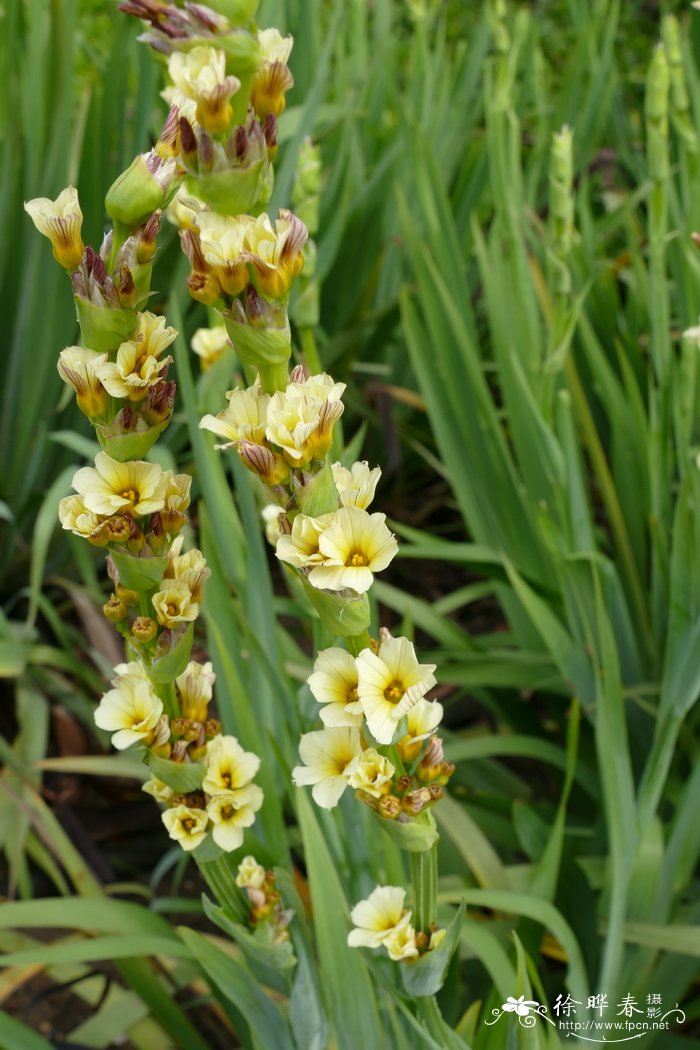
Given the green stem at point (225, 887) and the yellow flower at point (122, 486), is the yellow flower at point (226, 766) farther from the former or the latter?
the yellow flower at point (122, 486)

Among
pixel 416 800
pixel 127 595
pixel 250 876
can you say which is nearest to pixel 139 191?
pixel 127 595

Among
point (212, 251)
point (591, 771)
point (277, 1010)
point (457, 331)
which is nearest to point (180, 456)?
point (457, 331)

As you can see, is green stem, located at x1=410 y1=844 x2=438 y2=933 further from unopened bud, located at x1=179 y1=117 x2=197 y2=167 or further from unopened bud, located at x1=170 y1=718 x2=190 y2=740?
unopened bud, located at x1=179 y1=117 x2=197 y2=167

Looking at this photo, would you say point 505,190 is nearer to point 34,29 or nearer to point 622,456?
point 622,456

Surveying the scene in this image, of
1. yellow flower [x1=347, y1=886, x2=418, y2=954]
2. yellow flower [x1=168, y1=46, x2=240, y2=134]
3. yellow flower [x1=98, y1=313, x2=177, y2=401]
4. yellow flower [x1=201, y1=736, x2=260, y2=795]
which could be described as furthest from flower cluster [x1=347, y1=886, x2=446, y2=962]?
yellow flower [x1=168, y1=46, x2=240, y2=134]

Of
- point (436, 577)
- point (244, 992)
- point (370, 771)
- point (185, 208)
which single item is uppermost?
point (185, 208)

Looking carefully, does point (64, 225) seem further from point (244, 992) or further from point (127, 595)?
point (244, 992)

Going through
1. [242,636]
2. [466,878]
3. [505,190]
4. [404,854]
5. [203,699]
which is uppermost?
[505,190]

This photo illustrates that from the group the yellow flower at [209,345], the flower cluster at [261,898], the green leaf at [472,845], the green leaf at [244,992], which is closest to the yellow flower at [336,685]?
the flower cluster at [261,898]
